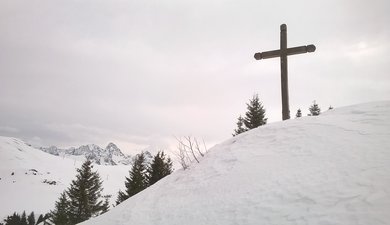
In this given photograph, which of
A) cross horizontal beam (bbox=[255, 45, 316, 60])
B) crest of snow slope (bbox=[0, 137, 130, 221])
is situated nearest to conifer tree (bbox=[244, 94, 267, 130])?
cross horizontal beam (bbox=[255, 45, 316, 60])

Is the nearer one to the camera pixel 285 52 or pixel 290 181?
pixel 290 181

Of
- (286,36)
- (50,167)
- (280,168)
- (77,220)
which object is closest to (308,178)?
(280,168)

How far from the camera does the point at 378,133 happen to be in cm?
569

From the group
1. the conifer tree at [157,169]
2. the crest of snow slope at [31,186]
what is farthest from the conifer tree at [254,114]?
the crest of snow slope at [31,186]

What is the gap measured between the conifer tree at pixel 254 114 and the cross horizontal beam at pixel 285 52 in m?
16.4

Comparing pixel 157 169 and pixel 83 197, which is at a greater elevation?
pixel 157 169

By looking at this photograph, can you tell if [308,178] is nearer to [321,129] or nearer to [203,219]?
[203,219]

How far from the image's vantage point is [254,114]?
26172 mm

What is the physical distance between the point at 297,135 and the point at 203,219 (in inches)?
125

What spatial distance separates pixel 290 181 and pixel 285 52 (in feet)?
18.8

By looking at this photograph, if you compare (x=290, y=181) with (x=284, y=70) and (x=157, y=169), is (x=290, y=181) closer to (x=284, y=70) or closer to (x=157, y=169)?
(x=284, y=70)

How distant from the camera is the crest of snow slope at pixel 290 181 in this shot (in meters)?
3.92

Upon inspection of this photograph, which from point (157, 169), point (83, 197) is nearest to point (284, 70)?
point (157, 169)

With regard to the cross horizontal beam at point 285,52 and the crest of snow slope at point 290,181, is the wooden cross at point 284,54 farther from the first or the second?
the crest of snow slope at point 290,181
